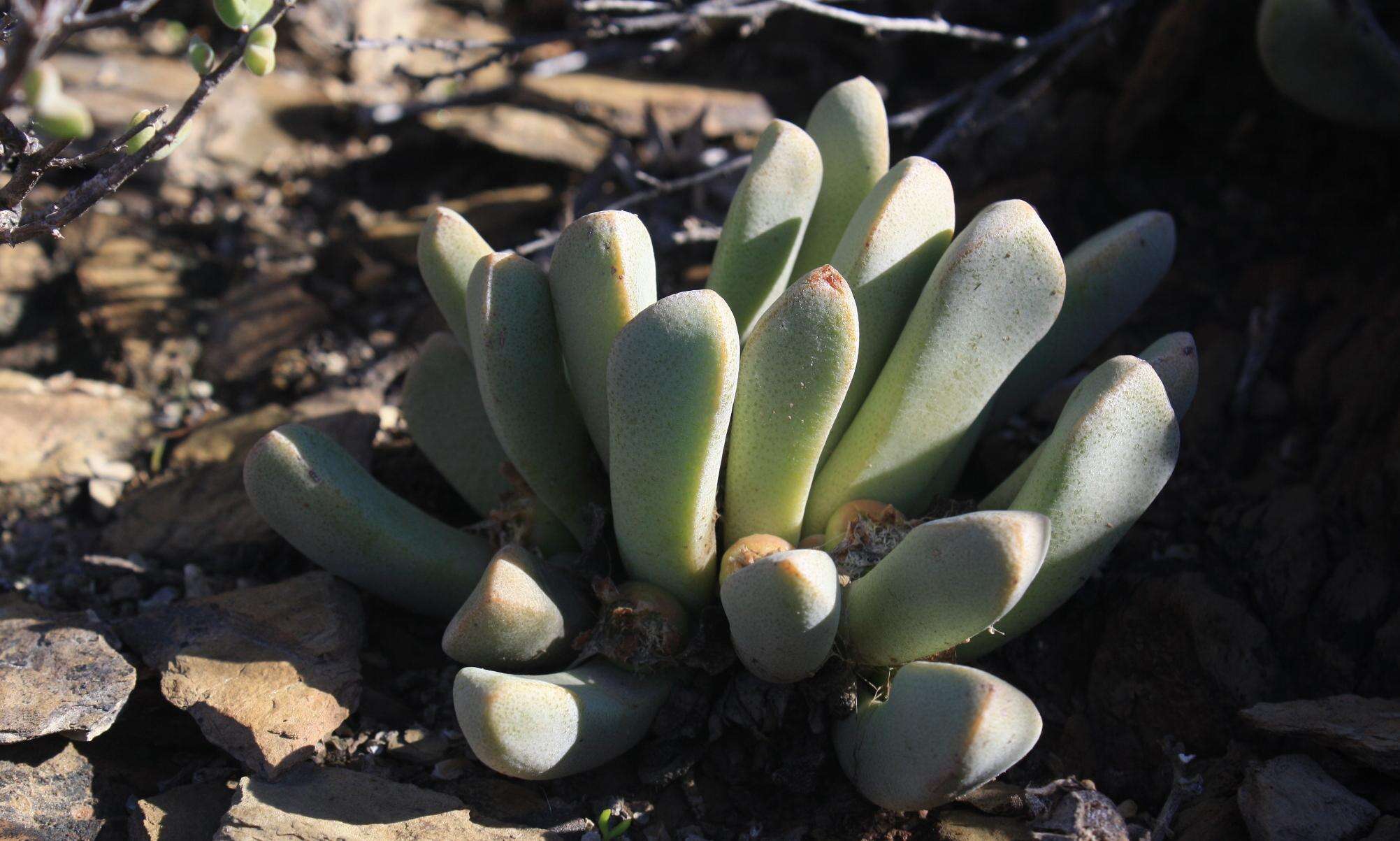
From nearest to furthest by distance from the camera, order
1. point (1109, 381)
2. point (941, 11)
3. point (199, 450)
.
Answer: point (1109, 381)
point (199, 450)
point (941, 11)

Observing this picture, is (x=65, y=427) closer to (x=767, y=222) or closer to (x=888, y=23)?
(x=767, y=222)

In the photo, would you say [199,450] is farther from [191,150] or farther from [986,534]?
[986,534]

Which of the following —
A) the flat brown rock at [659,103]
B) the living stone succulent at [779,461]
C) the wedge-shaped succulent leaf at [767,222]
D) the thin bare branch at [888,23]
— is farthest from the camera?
the flat brown rock at [659,103]

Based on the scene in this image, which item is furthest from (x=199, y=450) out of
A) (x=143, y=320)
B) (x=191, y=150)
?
(x=191, y=150)

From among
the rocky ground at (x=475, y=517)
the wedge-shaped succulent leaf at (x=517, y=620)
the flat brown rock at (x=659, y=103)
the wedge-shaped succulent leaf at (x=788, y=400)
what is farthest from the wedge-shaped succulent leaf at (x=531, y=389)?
the flat brown rock at (x=659, y=103)

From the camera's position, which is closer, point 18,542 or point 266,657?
point 266,657

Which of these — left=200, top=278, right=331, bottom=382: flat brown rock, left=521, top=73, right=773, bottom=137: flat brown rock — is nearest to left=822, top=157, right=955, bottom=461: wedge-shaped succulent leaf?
left=521, top=73, right=773, bottom=137: flat brown rock

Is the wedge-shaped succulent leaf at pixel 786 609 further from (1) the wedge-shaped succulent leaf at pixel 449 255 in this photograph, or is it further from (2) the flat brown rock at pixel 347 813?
(1) the wedge-shaped succulent leaf at pixel 449 255
